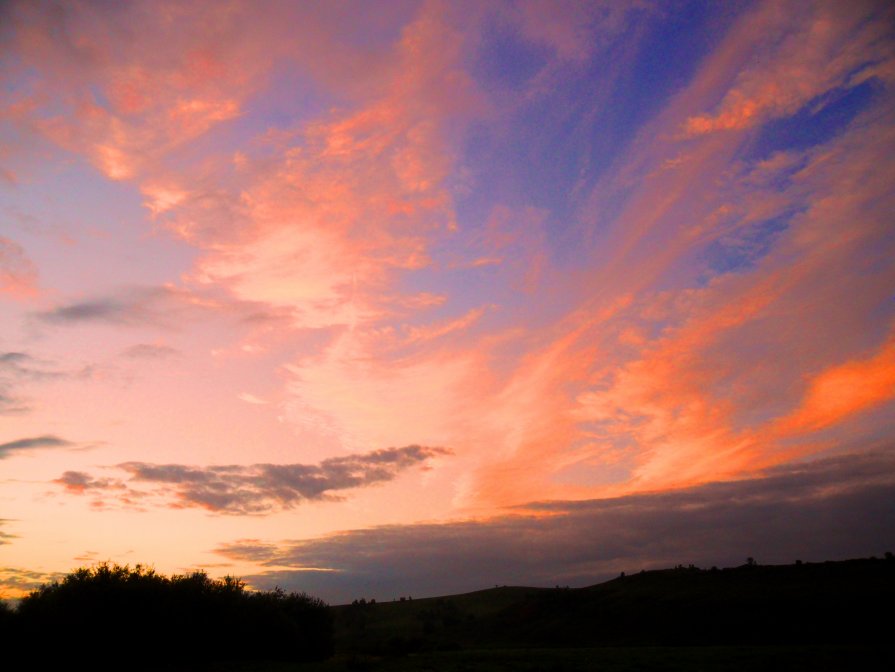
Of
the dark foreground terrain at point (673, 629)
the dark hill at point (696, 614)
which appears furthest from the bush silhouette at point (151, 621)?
the dark hill at point (696, 614)

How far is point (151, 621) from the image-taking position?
1775 inches

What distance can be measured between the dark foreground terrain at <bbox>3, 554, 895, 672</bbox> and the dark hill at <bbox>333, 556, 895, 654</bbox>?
7.1 inches

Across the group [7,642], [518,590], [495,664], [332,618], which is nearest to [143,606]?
[7,642]

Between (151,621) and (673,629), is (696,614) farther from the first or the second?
(151,621)

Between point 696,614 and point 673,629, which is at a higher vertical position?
point 696,614

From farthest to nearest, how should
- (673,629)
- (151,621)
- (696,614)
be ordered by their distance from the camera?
(696,614) < (673,629) < (151,621)

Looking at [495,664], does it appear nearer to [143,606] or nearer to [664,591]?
[143,606]

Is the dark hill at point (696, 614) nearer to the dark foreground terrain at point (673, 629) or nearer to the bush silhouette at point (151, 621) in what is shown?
the dark foreground terrain at point (673, 629)

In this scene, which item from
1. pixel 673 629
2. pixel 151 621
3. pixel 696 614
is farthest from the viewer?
pixel 696 614

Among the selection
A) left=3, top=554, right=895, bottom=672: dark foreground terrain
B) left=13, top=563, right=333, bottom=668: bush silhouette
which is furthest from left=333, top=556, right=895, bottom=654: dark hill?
left=13, top=563, right=333, bottom=668: bush silhouette

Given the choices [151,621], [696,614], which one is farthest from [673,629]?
[151,621]

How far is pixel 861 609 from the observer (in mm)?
57281

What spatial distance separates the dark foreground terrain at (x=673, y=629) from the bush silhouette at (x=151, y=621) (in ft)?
4.33

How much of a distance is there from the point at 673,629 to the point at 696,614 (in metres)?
3.85
